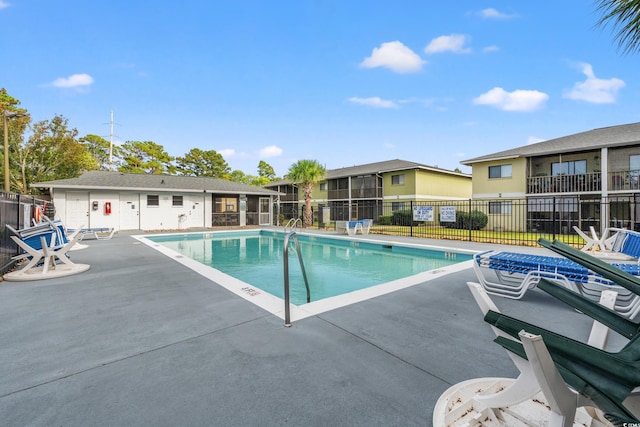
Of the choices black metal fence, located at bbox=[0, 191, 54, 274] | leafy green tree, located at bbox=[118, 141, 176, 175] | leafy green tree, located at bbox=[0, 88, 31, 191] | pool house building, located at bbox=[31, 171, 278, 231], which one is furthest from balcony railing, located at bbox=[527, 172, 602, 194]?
leafy green tree, located at bbox=[118, 141, 176, 175]

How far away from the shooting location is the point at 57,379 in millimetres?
Result: 2422

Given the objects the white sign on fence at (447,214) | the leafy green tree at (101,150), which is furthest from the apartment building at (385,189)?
the leafy green tree at (101,150)

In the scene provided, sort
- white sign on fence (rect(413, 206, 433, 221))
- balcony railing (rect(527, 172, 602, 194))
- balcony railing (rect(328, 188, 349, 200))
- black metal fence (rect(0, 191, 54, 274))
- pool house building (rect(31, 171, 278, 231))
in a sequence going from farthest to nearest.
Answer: balcony railing (rect(328, 188, 349, 200)) < pool house building (rect(31, 171, 278, 231)) < balcony railing (rect(527, 172, 602, 194)) < white sign on fence (rect(413, 206, 433, 221)) < black metal fence (rect(0, 191, 54, 274))

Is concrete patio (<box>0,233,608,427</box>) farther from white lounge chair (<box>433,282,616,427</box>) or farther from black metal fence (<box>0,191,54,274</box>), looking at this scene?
black metal fence (<box>0,191,54,274</box>)

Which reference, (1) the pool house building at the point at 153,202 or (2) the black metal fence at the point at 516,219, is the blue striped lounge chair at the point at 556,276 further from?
(1) the pool house building at the point at 153,202

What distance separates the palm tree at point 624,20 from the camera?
9.91 ft

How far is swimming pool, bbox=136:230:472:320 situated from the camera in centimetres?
568

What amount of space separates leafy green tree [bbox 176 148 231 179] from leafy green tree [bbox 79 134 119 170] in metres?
8.16

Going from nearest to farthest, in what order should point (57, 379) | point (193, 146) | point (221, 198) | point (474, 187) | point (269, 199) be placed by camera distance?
point (57, 379) < point (474, 187) < point (221, 198) < point (269, 199) < point (193, 146)

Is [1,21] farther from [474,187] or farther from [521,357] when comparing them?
[474,187]

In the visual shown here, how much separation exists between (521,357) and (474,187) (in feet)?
72.0

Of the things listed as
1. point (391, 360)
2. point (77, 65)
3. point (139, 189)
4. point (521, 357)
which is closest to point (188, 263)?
point (391, 360)

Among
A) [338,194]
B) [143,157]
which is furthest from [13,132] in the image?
[338,194]

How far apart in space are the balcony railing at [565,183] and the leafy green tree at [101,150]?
47.3 meters
